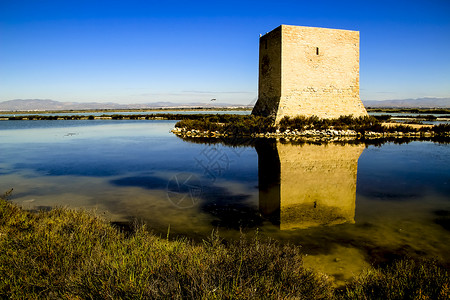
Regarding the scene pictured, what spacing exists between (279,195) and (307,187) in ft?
2.80

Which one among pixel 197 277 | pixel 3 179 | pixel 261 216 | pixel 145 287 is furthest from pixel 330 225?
pixel 3 179

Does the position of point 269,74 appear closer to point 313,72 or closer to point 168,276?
point 313,72

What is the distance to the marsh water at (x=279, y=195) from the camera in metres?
3.58

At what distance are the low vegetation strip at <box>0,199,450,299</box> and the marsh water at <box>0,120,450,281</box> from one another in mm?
774

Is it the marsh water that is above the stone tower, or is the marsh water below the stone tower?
below

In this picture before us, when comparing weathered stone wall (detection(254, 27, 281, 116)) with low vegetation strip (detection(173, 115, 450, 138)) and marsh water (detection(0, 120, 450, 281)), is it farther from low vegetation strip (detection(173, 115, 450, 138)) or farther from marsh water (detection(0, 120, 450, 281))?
marsh water (detection(0, 120, 450, 281))

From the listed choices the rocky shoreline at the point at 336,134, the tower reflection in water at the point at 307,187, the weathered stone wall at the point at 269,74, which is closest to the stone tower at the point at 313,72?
the weathered stone wall at the point at 269,74

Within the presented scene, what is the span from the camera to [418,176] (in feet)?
23.0

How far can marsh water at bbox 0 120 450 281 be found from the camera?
3584 millimetres

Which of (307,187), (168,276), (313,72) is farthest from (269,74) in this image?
(168,276)

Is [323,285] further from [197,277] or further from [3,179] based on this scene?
[3,179]

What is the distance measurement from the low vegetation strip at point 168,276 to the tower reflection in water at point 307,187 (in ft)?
5.90

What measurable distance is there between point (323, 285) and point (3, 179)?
25.0ft

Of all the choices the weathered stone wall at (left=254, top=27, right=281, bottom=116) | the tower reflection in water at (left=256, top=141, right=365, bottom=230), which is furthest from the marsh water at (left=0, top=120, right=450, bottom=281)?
the weathered stone wall at (left=254, top=27, right=281, bottom=116)
